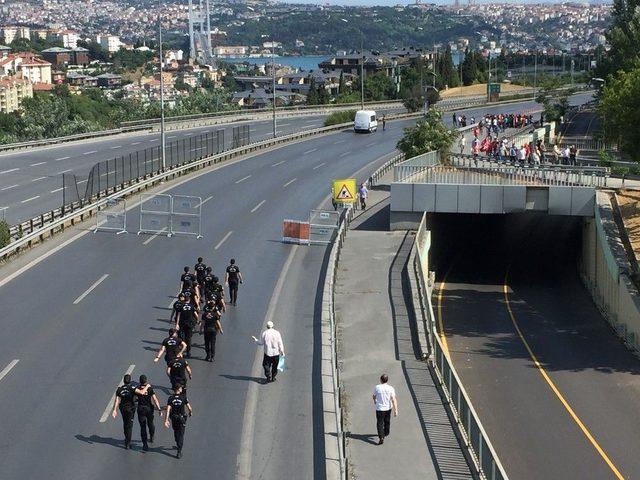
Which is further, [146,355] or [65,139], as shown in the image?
[65,139]

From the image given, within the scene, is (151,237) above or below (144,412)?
below

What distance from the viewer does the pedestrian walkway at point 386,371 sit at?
59.6 ft

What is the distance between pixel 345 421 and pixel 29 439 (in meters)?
5.39

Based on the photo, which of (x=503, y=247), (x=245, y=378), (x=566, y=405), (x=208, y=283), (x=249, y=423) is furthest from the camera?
(x=503, y=247)

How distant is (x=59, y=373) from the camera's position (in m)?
21.9

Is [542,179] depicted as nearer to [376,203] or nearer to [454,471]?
[376,203]

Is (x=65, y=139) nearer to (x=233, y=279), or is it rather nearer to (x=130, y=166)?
(x=130, y=166)

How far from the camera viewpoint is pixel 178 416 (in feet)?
57.7

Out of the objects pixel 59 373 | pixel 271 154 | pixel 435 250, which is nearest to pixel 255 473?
pixel 59 373

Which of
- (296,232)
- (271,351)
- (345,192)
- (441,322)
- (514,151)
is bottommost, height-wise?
(441,322)

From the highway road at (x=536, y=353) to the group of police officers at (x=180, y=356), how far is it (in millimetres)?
6554

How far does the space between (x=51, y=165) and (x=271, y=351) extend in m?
38.1

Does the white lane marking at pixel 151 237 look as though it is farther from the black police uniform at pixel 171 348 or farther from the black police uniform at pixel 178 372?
the black police uniform at pixel 178 372

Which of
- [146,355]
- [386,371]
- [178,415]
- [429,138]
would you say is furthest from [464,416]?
[429,138]
